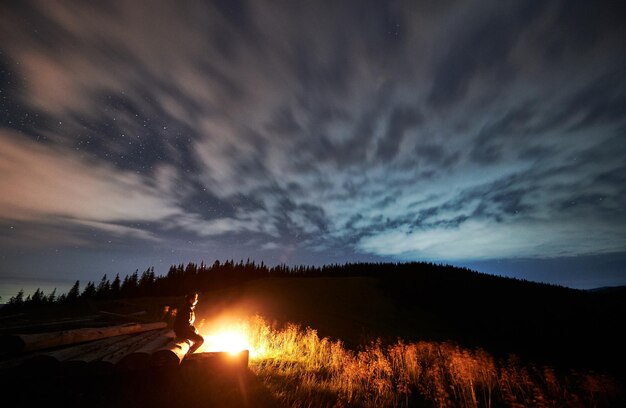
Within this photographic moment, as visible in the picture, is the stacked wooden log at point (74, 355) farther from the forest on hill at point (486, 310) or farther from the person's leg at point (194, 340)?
the forest on hill at point (486, 310)

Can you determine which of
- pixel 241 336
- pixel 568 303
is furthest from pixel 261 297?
pixel 568 303

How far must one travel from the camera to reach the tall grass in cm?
752

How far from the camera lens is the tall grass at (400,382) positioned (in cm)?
752

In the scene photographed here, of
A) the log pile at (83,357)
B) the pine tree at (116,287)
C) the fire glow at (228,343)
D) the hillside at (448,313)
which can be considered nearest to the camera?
the log pile at (83,357)

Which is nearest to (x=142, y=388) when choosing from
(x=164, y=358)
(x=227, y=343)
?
(x=164, y=358)

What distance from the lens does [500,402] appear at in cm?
935

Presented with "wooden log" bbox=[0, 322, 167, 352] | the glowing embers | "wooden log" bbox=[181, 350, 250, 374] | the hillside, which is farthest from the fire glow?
the hillside

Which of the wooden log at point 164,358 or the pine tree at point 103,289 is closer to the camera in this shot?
the wooden log at point 164,358

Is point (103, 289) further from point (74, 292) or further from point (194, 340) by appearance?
point (194, 340)

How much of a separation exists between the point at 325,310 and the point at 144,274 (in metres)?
94.9

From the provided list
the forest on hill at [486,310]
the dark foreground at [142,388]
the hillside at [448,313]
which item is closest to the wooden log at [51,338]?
the dark foreground at [142,388]

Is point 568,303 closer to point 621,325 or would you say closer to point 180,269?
point 621,325

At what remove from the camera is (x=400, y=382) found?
1079 cm

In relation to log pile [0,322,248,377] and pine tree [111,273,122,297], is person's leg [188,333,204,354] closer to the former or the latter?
log pile [0,322,248,377]
